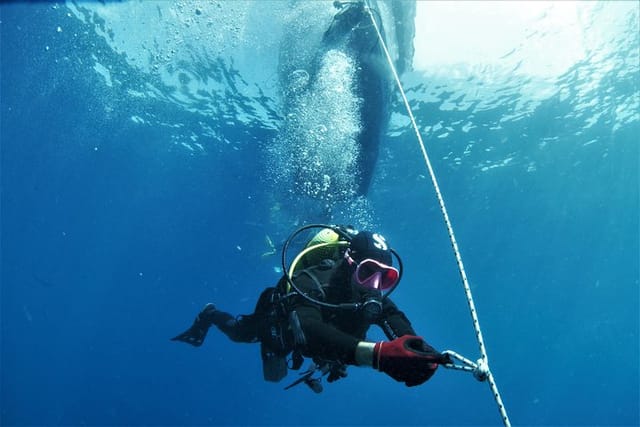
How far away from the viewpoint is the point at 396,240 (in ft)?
105

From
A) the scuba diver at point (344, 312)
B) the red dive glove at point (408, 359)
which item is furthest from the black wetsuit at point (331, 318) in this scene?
the red dive glove at point (408, 359)

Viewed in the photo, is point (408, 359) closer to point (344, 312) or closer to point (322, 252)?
point (344, 312)

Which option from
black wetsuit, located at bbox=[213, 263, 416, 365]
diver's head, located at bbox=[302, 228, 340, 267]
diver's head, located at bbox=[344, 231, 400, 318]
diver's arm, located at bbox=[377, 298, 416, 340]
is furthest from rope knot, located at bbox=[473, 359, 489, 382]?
diver's head, located at bbox=[302, 228, 340, 267]

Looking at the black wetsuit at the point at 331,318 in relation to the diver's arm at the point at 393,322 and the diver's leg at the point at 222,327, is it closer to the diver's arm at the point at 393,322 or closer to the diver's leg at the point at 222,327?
the diver's arm at the point at 393,322

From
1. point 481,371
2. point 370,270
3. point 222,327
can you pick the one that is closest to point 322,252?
point 370,270

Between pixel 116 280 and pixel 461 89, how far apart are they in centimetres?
4908

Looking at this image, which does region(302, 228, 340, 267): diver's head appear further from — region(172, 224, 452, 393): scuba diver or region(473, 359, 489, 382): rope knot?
region(473, 359, 489, 382): rope knot

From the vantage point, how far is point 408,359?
231cm

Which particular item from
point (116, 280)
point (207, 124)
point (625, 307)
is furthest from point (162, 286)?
point (625, 307)

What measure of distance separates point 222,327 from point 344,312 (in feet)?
16.3

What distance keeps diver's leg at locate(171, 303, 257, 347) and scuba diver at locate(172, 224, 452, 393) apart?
1238mm

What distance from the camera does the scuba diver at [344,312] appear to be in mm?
2441

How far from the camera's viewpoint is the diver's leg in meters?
6.93

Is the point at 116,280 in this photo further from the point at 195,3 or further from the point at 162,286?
the point at 195,3
